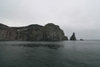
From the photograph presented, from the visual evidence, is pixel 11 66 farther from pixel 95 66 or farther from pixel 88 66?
pixel 95 66

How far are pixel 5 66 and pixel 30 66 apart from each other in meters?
5.92

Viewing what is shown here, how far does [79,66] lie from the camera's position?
19844 millimetres

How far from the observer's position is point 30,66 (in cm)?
1967

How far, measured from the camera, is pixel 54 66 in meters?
19.8

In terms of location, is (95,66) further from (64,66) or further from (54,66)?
(54,66)

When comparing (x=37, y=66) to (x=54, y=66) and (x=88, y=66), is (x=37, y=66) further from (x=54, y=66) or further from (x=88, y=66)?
(x=88, y=66)

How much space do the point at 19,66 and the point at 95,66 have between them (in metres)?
18.5

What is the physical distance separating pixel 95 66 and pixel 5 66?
21797 mm

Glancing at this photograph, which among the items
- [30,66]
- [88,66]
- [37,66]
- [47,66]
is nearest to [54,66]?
[47,66]

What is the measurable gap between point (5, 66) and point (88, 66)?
20015 millimetres

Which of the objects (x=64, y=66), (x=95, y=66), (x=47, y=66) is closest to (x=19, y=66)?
(x=47, y=66)

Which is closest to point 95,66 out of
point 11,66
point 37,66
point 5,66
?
point 37,66

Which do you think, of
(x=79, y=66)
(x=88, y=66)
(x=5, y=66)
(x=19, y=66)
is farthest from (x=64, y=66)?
(x=5, y=66)

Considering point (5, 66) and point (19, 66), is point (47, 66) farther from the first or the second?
point (5, 66)
